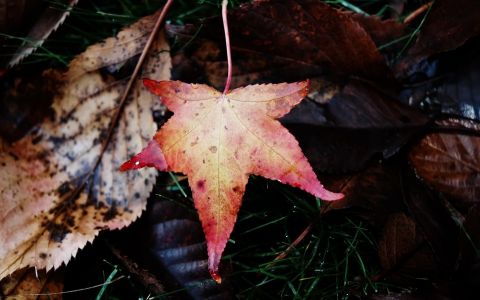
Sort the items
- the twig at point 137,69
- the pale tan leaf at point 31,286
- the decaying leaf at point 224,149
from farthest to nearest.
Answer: the twig at point 137,69
the pale tan leaf at point 31,286
the decaying leaf at point 224,149

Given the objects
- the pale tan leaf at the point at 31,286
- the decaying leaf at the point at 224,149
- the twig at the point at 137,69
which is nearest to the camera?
the decaying leaf at the point at 224,149

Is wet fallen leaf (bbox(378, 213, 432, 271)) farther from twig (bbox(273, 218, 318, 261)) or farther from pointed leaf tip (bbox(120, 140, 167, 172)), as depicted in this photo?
pointed leaf tip (bbox(120, 140, 167, 172))

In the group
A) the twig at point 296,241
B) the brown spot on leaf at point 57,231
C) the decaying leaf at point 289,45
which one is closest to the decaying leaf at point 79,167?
the brown spot on leaf at point 57,231

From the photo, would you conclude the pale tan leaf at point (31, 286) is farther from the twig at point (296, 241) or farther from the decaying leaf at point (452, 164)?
the decaying leaf at point (452, 164)

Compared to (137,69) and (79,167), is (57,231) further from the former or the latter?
(137,69)

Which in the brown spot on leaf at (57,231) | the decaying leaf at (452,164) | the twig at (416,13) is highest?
the twig at (416,13)

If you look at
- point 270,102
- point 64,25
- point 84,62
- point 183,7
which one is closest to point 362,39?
point 270,102

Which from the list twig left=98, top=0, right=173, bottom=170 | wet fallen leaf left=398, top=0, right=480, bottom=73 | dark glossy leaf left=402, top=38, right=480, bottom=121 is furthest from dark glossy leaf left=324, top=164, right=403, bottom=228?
twig left=98, top=0, right=173, bottom=170

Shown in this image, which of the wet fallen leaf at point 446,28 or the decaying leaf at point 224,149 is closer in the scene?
the decaying leaf at point 224,149
